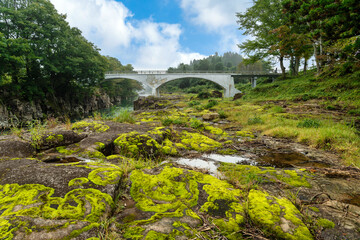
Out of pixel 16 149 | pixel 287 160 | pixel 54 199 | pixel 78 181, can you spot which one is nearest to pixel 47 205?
pixel 54 199

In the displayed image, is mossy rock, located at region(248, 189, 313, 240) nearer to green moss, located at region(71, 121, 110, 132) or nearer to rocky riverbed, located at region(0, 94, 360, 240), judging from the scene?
rocky riverbed, located at region(0, 94, 360, 240)

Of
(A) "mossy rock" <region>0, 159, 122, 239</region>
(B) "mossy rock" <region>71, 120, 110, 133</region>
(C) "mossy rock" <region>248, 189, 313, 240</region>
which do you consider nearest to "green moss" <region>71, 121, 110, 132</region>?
(B) "mossy rock" <region>71, 120, 110, 133</region>

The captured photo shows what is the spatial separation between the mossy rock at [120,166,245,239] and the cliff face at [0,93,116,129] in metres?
9.25

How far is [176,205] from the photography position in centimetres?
165

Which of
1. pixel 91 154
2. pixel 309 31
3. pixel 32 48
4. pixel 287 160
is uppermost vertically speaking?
pixel 32 48

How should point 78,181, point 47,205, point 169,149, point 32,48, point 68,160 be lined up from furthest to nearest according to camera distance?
point 32,48, point 169,149, point 68,160, point 78,181, point 47,205

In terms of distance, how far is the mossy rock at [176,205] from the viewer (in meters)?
1.33

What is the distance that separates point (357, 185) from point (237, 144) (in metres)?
2.50

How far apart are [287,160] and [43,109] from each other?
2482 cm

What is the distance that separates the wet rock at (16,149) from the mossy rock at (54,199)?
2.25 ft

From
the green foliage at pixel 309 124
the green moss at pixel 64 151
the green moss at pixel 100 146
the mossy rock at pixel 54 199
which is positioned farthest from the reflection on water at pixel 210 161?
the green foliage at pixel 309 124

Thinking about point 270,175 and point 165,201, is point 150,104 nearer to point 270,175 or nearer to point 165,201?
point 270,175

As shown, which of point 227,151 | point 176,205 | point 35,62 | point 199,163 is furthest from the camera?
point 35,62

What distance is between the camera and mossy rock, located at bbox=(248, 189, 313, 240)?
1.33 metres
